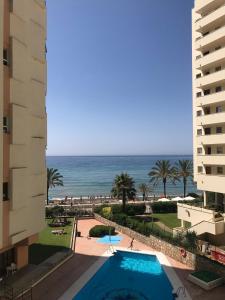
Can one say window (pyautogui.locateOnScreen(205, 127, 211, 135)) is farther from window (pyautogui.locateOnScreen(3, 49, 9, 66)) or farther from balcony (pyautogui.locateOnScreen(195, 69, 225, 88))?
window (pyautogui.locateOnScreen(3, 49, 9, 66))

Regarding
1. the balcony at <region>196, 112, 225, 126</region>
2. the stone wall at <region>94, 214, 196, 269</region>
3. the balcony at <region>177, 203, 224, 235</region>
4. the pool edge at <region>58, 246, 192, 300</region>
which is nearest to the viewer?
the pool edge at <region>58, 246, 192, 300</region>

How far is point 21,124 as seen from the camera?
22.3m

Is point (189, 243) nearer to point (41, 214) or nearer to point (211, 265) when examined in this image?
point (211, 265)

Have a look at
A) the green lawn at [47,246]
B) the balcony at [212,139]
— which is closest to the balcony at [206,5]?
the balcony at [212,139]

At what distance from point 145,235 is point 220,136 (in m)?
13.4

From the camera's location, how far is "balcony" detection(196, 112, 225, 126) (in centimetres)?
3562

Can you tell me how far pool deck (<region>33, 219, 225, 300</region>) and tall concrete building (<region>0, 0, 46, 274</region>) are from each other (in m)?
3.60

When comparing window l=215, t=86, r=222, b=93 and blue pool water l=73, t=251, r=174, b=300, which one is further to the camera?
window l=215, t=86, r=222, b=93

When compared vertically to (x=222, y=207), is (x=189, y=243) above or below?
below

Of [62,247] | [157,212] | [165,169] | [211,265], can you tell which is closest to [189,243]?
[211,265]

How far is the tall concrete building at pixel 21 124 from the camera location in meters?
21.2

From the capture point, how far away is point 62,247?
3247 cm

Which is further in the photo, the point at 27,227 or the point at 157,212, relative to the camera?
the point at 157,212

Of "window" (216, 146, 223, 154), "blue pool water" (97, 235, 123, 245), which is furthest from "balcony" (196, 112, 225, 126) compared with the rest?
"blue pool water" (97, 235, 123, 245)
